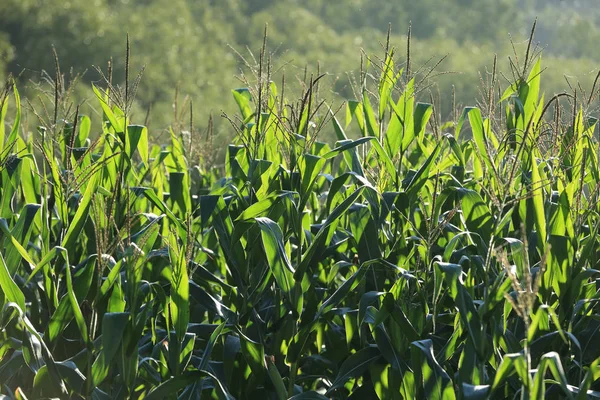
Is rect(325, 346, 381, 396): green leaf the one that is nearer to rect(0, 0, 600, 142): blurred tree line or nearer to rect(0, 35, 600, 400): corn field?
rect(0, 35, 600, 400): corn field

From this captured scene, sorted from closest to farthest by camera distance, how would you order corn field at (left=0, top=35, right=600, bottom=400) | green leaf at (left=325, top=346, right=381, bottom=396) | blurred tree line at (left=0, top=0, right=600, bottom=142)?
1. corn field at (left=0, top=35, right=600, bottom=400)
2. green leaf at (left=325, top=346, right=381, bottom=396)
3. blurred tree line at (left=0, top=0, right=600, bottom=142)

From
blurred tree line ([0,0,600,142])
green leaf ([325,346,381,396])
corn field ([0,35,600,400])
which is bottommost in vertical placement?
blurred tree line ([0,0,600,142])

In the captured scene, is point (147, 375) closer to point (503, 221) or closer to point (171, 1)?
point (503, 221)

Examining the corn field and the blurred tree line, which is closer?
the corn field

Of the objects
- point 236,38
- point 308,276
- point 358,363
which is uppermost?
point 308,276

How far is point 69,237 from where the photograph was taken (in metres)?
1.84

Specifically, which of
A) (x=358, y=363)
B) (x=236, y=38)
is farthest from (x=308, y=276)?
(x=236, y=38)

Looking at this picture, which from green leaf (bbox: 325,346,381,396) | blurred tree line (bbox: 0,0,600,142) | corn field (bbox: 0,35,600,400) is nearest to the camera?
corn field (bbox: 0,35,600,400)

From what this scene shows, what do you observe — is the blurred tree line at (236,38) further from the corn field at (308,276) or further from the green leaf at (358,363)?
the green leaf at (358,363)

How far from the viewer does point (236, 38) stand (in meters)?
21.5

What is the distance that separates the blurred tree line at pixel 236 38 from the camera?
642 inches

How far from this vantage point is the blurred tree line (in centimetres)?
1630

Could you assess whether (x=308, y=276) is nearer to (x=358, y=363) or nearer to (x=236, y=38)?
(x=358, y=363)

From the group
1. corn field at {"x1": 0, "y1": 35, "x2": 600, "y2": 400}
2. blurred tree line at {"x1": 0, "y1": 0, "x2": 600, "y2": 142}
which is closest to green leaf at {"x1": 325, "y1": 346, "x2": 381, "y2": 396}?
corn field at {"x1": 0, "y1": 35, "x2": 600, "y2": 400}
